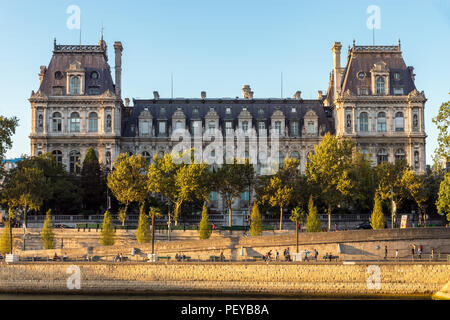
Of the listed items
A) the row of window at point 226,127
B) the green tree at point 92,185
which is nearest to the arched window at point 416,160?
the row of window at point 226,127

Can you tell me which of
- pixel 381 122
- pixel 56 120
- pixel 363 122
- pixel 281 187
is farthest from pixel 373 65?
pixel 56 120

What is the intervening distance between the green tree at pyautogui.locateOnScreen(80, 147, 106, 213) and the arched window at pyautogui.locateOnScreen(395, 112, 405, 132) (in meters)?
39.6

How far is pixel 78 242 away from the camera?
71562 mm

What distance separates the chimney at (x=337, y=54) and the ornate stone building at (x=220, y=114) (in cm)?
14

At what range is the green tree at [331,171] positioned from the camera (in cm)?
7606

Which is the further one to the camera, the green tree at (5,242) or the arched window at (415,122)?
the arched window at (415,122)

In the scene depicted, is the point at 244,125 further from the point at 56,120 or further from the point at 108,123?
the point at 56,120

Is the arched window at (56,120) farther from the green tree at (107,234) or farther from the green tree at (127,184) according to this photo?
the green tree at (107,234)

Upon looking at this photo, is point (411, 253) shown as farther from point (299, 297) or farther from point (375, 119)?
point (375, 119)

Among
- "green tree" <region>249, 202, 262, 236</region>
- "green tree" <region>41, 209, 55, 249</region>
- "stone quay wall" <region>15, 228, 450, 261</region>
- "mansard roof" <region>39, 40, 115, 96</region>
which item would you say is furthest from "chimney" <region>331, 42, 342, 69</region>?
"green tree" <region>41, 209, 55, 249</region>

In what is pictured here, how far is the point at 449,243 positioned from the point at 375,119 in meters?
35.4

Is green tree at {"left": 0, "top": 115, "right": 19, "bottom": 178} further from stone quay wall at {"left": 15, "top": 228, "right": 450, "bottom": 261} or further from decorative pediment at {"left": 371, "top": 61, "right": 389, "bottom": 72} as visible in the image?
decorative pediment at {"left": 371, "top": 61, "right": 389, "bottom": 72}

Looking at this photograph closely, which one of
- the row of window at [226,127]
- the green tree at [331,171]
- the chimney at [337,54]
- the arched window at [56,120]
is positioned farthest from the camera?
the chimney at [337,54]

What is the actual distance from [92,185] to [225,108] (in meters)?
24.8
